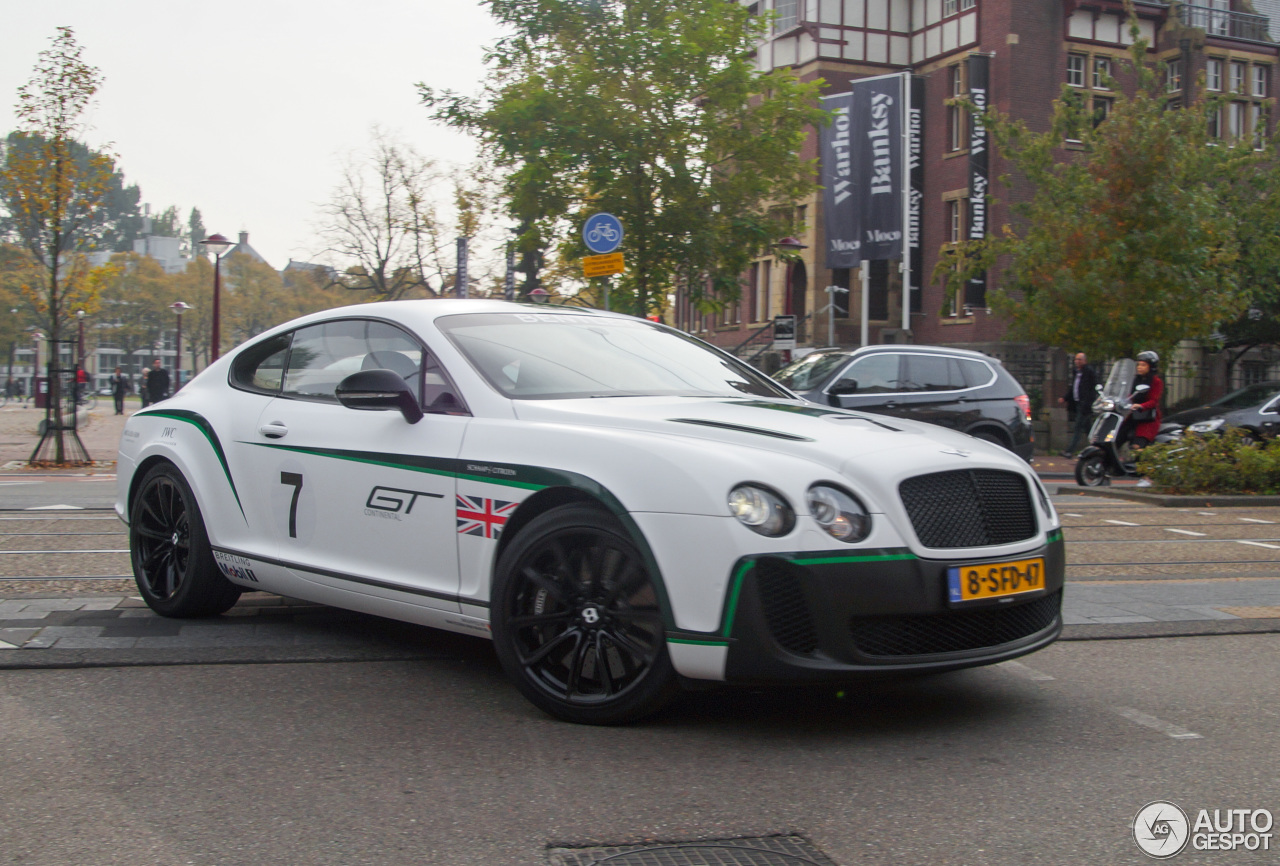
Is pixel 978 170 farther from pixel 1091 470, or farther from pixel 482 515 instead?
pixel 482 515

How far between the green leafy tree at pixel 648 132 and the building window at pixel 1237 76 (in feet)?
76.6

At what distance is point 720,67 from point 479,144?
15.2ft

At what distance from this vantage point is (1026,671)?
16.5ft

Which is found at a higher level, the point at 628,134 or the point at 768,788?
the point at 628,134

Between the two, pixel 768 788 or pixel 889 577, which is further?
pixel 889 577

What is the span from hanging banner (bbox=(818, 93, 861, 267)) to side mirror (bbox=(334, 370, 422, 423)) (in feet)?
102

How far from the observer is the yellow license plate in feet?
12.7

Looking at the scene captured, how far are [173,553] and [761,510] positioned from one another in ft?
10.8

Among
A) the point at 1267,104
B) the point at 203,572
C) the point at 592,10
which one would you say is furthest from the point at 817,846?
the point at 1267,104

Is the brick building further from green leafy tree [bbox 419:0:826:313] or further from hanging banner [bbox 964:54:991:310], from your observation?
green leafy tree [bbox 419:0:826:313]

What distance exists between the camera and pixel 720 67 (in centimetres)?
2270

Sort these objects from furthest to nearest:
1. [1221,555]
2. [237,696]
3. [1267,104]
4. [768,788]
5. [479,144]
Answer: [1267,104] < [479,144] < [1221,555] < [237,696] < [768,788]

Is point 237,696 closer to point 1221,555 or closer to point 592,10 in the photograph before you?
point 1221,555

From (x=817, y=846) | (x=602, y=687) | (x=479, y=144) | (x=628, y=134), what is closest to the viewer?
(x=817, y=846)
